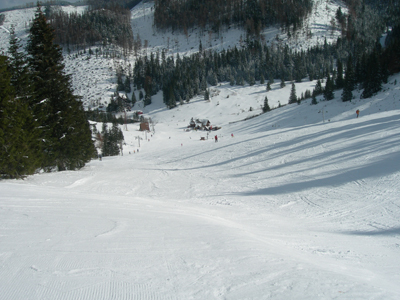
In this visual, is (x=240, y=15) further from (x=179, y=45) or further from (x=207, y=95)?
(x=207, y=95)

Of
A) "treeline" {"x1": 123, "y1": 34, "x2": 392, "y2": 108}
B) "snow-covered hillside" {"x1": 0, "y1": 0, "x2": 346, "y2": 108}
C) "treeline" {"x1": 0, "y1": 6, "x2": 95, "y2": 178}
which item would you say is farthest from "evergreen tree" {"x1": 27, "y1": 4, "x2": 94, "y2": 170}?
"snow-covered hillside" {"x1": 0, "y1": 0, "x2": 346, "y2": 108}

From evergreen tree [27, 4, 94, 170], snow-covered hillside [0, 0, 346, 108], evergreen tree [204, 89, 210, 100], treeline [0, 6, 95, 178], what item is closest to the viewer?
treeline [0, 6, 95, 178]

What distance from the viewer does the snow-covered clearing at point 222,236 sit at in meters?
2.79

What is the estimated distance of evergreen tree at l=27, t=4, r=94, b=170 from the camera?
15.0m

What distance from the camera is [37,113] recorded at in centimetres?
1412

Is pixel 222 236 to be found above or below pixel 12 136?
below

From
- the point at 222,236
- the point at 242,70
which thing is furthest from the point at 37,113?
the point at 242,70

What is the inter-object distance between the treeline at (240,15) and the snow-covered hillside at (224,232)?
495 ft

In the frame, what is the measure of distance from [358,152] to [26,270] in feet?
52.4

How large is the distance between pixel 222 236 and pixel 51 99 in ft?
53.2

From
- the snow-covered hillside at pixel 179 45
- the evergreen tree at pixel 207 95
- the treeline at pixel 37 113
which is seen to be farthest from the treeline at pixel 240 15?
the treeline at pixel 37 113

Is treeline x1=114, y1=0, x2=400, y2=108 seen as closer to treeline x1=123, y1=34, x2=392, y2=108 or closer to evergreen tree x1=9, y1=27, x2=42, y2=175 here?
treeline x1=123, y1=34, x2=392, y2=108

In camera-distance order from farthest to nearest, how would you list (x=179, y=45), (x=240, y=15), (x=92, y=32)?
(x=92, y=32) < (x=179, y=45) < (x=240, y=15)

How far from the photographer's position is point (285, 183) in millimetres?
12047
